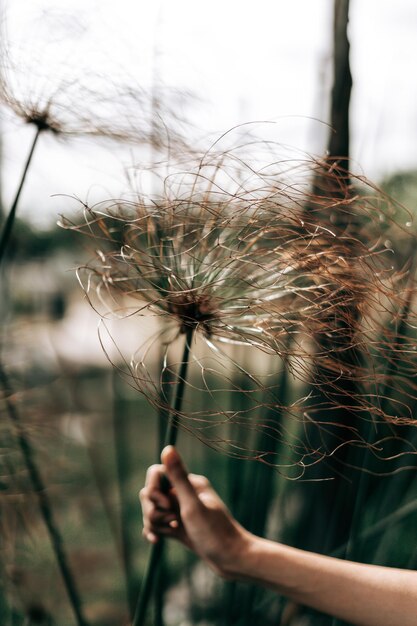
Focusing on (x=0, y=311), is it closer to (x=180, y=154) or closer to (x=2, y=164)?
(x=2, y=164)

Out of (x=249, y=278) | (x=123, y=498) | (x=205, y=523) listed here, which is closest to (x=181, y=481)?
(x=205, y=523)

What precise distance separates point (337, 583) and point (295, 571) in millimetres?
26

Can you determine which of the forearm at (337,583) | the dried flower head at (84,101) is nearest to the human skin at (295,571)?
the forearm at (337,583)

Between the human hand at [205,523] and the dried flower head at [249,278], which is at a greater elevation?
the dried flower head at [249,278]

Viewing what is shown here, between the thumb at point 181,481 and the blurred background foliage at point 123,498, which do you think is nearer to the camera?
the thumb at point 181,481

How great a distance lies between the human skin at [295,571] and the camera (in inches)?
15.7

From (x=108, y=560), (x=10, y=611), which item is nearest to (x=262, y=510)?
(x=10, y=611)

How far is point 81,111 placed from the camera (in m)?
0.57

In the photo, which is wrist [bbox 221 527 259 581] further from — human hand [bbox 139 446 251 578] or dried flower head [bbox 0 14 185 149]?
dried flower head [bbox 0 14 185 149]

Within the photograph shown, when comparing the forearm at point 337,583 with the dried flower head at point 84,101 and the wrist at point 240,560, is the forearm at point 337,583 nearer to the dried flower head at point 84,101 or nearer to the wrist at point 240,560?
the wrist at point 240,560

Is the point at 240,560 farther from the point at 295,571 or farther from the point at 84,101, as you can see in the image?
the point at 84,101

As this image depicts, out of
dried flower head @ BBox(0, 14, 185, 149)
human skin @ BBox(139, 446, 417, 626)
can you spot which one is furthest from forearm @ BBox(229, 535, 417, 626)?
dried flower head @ BBox(0, 14, 185, 149)

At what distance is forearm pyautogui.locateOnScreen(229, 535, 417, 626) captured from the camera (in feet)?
1.30

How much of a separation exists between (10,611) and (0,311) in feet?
1.31
